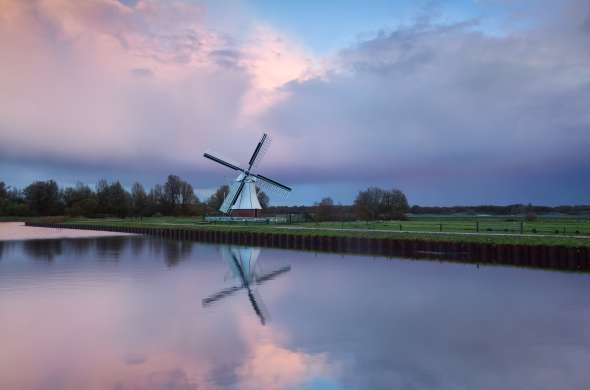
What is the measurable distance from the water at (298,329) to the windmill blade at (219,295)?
0.34 ft

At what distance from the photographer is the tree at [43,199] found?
415 ft

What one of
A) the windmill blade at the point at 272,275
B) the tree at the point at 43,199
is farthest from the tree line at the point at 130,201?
the windmill blade at the point at 272,275

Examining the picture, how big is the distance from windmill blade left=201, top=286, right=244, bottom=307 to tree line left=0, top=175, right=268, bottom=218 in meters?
80.4

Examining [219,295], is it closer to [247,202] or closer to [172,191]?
[247,202]

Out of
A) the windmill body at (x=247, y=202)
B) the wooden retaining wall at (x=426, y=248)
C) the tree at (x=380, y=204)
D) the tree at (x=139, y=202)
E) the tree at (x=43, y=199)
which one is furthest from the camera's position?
the tree at (x=43, y=199)

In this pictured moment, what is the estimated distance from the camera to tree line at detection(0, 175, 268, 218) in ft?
375

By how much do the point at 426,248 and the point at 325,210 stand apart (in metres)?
38.7

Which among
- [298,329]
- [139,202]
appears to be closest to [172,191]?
[139,202]

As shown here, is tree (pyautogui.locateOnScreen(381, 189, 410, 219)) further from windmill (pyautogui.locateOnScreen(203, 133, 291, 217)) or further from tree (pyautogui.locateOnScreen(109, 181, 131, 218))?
tree (pyautogui.locateOnScreen(109, 181, 131, 218))

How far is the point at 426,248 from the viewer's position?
34.5m

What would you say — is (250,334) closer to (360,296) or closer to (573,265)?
(360,296)

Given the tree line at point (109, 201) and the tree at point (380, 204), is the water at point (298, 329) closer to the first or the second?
the tree at point (380, 204)

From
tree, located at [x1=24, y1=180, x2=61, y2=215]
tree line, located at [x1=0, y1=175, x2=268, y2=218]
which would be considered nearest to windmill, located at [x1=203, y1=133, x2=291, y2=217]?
tree line, located at [x1=0, y1=175, x2=268, y2=218]

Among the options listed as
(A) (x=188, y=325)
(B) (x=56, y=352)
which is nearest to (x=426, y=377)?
(A) (x=188, y=325)
